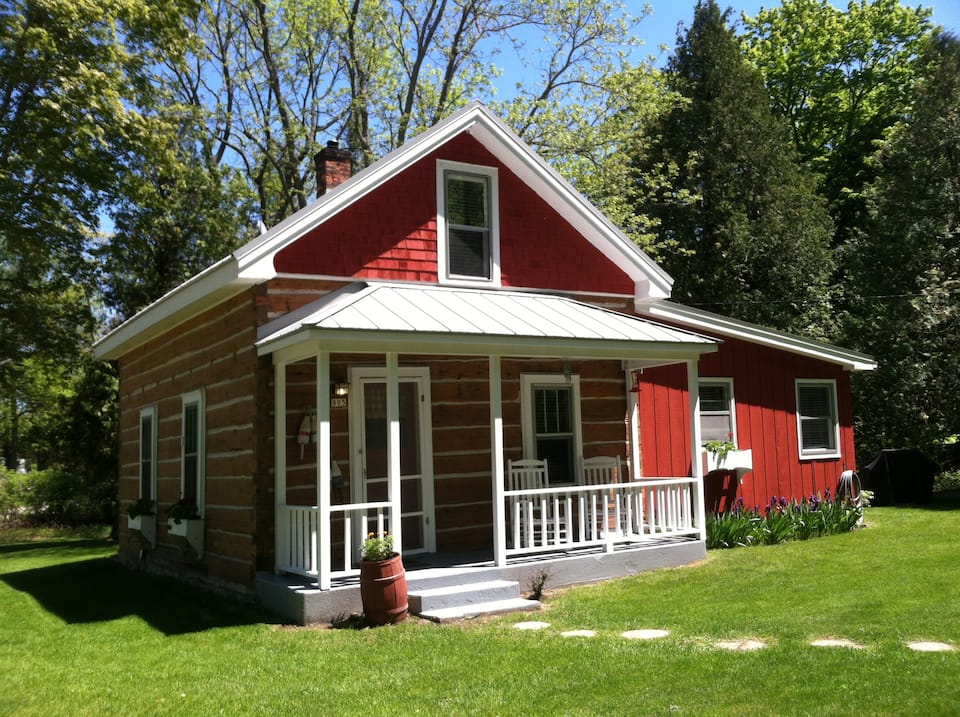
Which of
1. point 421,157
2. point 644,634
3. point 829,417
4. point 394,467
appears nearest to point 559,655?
point 644,634

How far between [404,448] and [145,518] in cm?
493

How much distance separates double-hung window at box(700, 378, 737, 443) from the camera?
47.4ft

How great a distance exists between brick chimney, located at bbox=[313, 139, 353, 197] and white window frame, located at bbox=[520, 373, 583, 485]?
399cm

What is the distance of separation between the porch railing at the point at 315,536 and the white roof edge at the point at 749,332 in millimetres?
5803

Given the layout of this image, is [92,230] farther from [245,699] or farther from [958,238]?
[958,238]

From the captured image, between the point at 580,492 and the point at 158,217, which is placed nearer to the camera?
the point at 580,492

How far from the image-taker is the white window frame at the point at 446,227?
11664mm

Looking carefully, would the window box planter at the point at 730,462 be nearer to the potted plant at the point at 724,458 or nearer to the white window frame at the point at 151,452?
the potted plant at the point at 724,458

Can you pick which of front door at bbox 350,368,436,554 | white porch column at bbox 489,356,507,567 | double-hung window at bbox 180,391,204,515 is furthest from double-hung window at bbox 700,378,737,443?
double-hung window at bbox 180,391,204,515

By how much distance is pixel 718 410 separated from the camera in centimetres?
1459

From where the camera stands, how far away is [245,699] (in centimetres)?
Result: 621

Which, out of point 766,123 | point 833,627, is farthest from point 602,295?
point 766,123

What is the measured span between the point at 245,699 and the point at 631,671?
8.82 feet

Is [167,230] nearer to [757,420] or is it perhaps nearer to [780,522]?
[757,420]
